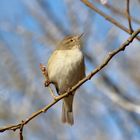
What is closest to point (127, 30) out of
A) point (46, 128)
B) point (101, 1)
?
point (101, 1)

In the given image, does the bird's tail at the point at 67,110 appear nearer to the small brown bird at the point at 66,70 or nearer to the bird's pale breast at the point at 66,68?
the small brown bird at the point at 66,70

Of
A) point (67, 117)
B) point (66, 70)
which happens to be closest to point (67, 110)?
point (67, 117)

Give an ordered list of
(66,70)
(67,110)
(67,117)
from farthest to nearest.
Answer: (67,110)
(67,117)
(66,70)

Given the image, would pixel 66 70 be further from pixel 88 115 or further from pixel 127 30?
pixel 88 115

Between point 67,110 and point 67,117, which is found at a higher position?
point 67,110

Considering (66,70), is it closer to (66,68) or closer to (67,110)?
(66,68)

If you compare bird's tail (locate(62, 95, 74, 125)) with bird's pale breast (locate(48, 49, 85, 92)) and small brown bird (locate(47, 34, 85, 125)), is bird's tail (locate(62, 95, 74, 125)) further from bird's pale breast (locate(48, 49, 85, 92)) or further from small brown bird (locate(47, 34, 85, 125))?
bird's pale breast (locate(48, 49, 85, 92))

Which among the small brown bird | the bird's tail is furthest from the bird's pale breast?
the bird's tail

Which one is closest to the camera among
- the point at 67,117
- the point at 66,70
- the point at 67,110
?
the point at 66,70

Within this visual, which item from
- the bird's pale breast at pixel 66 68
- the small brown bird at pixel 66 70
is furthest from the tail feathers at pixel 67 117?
the bird's pale breast at pixel 66 68

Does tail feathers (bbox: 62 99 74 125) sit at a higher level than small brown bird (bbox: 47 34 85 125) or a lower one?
lower

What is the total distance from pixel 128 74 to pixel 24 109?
158 cm

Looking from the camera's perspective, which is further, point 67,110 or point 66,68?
point 67,110

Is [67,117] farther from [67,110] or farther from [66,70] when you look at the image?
[66,70]
